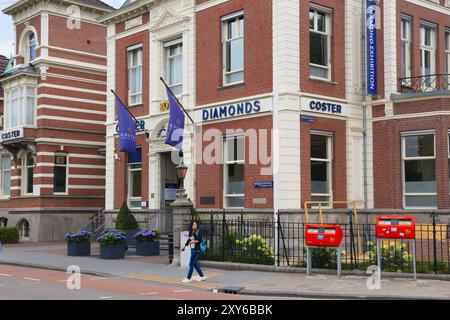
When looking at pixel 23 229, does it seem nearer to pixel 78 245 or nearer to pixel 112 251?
pixel 78 245

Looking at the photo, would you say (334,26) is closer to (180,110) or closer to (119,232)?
(180,110)

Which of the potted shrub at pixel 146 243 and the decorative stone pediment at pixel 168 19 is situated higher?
the decorative stone pediment at pixel 168 19

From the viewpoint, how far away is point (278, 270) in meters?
18.2

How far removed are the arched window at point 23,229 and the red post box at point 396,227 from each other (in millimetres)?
23783

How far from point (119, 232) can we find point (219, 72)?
720 cm

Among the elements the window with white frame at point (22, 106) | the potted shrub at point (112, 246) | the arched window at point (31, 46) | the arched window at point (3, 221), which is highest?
the arched window at point (31, 46)

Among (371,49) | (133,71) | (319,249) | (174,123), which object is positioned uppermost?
(133,71)

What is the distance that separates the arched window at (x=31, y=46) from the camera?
116 feet

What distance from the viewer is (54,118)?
3459cm

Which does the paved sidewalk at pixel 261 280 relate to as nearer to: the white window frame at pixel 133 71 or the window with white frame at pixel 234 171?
the window with white frame at pixel 234 171

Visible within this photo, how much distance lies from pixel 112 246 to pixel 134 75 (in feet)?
31.9

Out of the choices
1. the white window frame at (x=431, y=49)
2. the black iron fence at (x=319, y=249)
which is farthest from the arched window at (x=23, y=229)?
the white window frame at (x=431, y=49)

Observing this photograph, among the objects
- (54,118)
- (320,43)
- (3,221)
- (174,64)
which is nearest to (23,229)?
(3,221)

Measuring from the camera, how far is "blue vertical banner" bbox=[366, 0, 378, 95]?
23781 mm
